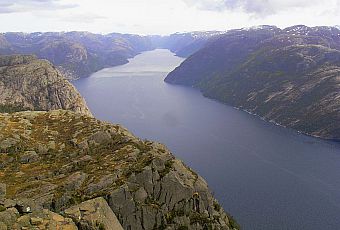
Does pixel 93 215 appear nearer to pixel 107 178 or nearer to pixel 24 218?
pixel 24 218

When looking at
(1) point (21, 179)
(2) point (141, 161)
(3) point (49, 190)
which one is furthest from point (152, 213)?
(1) point (21, 179)

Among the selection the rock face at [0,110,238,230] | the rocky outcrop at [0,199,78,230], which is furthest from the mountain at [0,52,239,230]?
the rocky outcrop at [0,199,78,230]

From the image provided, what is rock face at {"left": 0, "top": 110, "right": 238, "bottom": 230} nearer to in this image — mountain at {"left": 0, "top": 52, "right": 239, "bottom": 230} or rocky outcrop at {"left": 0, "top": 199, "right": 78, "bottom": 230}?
mountain at {"left": 0, "top": 52, "right": 239, "bottom": 230}

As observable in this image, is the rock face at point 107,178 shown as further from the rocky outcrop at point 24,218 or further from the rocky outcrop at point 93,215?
the rocky outcrop at point 24,218

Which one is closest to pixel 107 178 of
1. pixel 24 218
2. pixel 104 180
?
pixel 104 180

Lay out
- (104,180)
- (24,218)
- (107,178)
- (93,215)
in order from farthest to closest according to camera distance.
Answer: (107,178) → (104,180) → (93,215) → (24,218)

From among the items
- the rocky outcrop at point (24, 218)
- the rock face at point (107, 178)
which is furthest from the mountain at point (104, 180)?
the rocky outcrop at point (24, 218)

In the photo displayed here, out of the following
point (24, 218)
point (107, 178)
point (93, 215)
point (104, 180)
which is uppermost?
point (24, 218)

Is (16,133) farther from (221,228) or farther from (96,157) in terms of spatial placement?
(221,228)

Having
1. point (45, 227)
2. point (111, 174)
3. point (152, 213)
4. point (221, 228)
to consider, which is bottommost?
point (221, 228)
